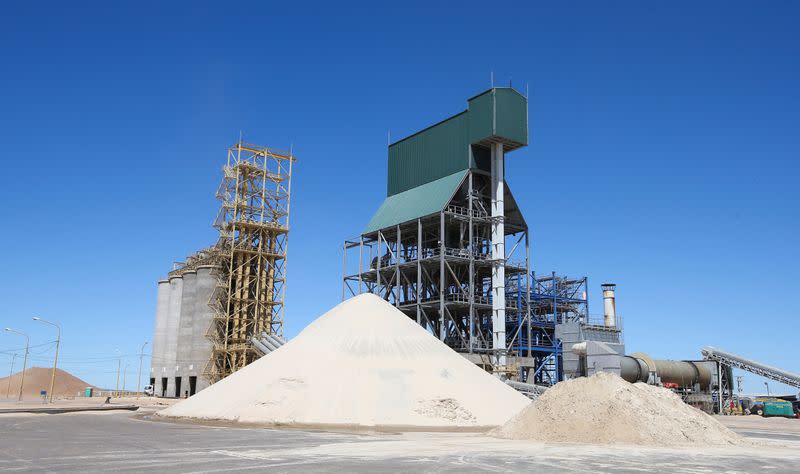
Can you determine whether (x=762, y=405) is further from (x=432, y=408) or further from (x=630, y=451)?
(x=630, y=451)

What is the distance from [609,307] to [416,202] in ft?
67.4

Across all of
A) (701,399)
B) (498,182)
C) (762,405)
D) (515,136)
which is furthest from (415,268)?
(762,405)

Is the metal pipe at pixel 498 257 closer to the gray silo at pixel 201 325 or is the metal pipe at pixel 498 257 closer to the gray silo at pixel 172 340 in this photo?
the gray silo at pixel 201 325

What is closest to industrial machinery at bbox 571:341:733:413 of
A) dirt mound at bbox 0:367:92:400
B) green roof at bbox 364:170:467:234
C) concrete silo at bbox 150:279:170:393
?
green roof at bbox 364:170:467:234

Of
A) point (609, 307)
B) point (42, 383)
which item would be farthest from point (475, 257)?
point (42, 383)

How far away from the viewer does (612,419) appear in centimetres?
2505

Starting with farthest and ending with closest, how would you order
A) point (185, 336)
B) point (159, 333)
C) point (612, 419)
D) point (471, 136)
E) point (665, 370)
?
point (159, 333), point (185, 336), point (471, 136), point (665, 370), point (612, 419)

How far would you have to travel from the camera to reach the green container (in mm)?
51656

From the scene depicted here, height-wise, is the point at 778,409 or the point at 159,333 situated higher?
the point at 159,333

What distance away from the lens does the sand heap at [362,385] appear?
1230 inches

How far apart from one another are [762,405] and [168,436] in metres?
49.8

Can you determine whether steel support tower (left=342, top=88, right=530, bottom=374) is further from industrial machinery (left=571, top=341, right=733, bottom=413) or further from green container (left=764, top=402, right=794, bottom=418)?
green container (left=764, top=402, right=794, bottom=418)

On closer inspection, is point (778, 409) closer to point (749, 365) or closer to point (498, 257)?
point (749, 365)

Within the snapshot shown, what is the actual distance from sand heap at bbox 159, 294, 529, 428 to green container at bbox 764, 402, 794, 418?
90.0 feet
